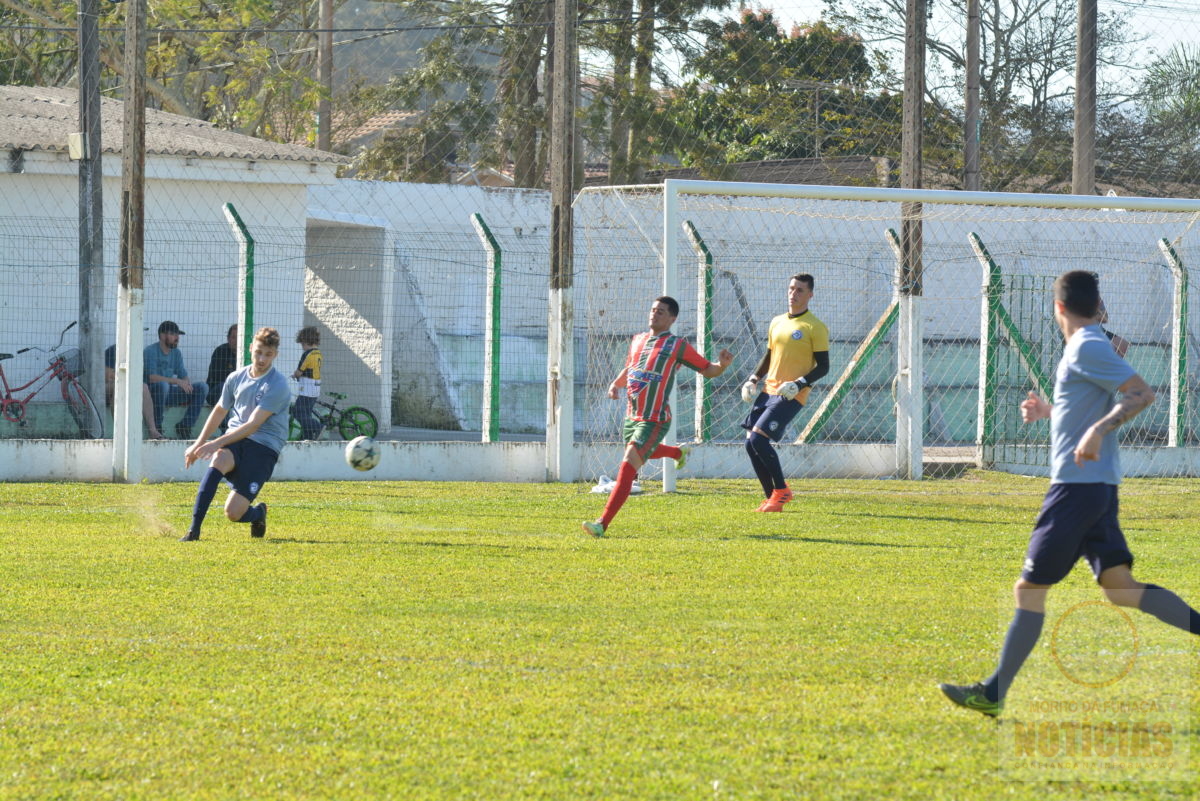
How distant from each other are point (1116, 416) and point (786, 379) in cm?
725

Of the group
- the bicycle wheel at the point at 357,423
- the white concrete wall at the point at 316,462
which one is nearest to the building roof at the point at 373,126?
the bicycle wheel at the point at 357,423

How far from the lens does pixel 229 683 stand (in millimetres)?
5609

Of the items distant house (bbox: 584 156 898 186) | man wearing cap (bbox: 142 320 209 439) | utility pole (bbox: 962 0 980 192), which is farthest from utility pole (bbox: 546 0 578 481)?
distant house (bbox: 584 156 898 186)

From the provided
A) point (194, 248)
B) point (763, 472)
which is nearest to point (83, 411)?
point (194, 248)

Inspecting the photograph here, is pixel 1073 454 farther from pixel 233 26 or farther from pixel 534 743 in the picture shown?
pixel 233 26

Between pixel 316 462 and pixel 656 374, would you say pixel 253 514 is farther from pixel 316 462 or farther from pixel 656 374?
pixel 316 462

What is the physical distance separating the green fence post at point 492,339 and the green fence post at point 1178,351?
25.0ft

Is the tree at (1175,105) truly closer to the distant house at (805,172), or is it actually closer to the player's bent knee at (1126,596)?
the distant house at (805,172)

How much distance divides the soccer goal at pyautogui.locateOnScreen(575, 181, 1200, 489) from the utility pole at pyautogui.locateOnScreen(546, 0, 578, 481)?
0.78ft

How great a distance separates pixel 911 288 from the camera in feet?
54.7

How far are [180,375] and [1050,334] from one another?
33.9 feet

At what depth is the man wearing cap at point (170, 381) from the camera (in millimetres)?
16391

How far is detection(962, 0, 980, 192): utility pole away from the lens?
62.7 ft

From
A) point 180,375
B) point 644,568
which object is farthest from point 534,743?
point 180,375
